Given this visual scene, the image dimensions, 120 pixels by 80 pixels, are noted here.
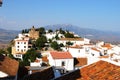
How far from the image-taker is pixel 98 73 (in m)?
11.7

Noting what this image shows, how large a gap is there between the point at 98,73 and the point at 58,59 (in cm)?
4248

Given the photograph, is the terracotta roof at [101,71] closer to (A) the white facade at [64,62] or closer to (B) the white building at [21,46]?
(A) the white facade at [64,62]

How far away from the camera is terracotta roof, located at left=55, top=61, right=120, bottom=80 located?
11149mm

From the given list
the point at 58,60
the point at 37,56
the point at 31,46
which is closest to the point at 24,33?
the point at 31,46

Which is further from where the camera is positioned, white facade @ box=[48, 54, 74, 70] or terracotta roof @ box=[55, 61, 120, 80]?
white facade @ box=[48, 54, 74, 70]

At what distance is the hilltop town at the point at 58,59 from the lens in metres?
11.7

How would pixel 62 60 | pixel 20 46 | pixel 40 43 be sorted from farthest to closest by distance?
pixel 20 46 < pixel 40 43 < pixel 62 60

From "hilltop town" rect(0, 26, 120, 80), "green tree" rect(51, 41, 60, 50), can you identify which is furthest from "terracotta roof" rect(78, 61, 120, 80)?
"green tree" rect(51, 41, 60, 50)

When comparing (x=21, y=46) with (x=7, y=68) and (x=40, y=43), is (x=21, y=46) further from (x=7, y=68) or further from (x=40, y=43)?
(x=7, y=68)

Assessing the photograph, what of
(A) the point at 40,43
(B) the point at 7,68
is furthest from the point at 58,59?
(B) the point at 7,68

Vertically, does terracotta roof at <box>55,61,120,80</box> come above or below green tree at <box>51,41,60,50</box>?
above

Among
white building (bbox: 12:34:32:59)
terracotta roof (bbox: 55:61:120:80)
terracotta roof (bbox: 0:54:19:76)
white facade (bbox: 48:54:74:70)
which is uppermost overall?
terracotta roof (bbox: 0:54:19:76)

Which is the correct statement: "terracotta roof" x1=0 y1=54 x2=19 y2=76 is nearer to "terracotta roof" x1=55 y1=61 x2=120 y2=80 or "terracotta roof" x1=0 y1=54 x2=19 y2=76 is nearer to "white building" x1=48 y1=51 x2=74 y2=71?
"terracotta roof" x1=55 y1=61 x2=120 y2=80

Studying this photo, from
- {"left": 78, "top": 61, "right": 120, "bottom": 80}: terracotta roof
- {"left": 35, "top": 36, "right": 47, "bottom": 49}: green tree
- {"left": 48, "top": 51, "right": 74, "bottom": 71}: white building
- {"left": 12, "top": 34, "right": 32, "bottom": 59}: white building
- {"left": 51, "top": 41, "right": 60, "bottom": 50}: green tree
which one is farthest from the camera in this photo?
{"left": 12, "top": 34, "right": 32, "bottom": 59}: white building
